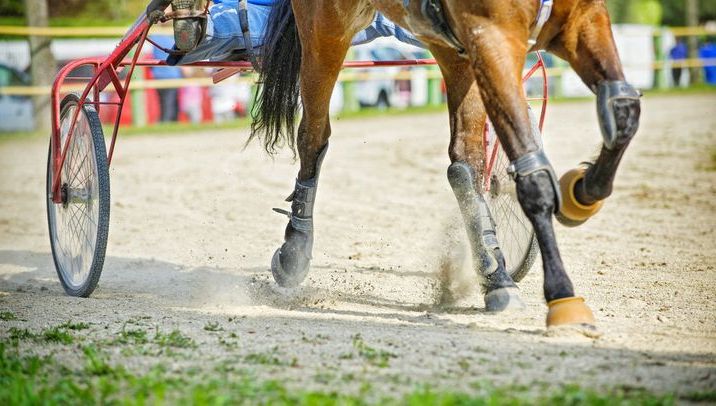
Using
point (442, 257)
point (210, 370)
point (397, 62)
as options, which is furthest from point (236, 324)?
point (397, 62)

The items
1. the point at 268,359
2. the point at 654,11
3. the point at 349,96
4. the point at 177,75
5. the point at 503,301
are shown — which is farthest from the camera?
the point at 654,11

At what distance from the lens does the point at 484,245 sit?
4.09m

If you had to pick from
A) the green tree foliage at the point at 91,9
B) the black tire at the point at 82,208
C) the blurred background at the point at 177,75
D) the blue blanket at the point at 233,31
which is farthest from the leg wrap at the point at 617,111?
the green tree foliage at the point at 91,9

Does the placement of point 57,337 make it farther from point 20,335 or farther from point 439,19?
point 439,19

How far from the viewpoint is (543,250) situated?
3369 millimetres

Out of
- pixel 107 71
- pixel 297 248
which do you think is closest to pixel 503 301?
pixel 297 248

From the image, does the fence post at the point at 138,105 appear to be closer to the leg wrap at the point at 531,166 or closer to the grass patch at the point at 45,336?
the grass patch at the point at 45,336

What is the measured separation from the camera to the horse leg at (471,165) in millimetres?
4039

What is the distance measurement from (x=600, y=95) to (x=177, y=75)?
48.6 ft

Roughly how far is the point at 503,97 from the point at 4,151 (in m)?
10.6

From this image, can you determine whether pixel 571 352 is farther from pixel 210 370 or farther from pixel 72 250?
pixel 72 250

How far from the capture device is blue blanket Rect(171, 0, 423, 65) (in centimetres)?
484

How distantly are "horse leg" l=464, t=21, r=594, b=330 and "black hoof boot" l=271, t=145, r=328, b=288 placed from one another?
163 cm

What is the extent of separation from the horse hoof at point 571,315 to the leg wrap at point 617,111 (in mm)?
530
